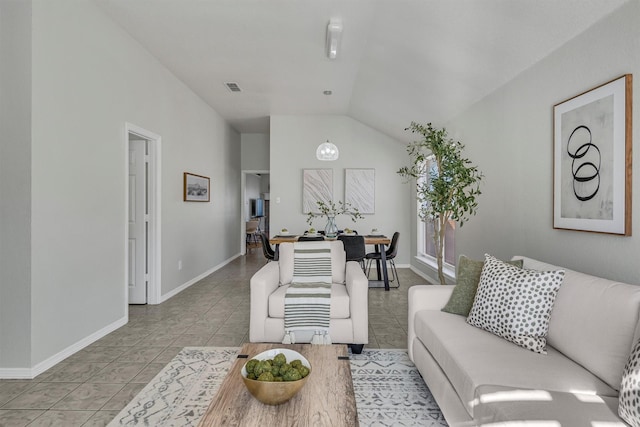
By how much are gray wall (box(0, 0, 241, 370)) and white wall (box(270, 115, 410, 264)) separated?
2454 millimetres

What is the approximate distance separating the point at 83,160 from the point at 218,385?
7.08 ft

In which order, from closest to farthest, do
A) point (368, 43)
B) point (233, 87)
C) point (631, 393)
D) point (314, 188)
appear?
point (631, 393), point (368, 43), point (233, 87), point (314, 188)

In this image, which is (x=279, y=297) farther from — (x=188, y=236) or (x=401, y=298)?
(x=188, y=236)

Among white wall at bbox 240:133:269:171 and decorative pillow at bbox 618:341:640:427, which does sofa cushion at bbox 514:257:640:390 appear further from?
white wall at bbox 240:133:269:171

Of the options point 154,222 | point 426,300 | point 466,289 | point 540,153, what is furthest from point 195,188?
point 540,153

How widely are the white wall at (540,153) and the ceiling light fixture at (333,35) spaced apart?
1.63 meters

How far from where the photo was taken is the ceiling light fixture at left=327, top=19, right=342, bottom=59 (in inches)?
126

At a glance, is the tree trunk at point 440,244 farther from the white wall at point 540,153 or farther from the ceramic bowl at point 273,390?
the ceramic bowl at point 273,390

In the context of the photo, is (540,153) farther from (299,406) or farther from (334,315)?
(299,406)

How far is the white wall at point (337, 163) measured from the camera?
6.45 meters

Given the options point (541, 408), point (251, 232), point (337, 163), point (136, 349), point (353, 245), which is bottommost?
point (136, 349)

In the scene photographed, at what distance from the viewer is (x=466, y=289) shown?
7.35 feet

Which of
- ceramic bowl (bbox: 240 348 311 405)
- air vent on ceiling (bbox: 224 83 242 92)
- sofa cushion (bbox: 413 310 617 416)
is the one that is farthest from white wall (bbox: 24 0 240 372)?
sofa cushion (bbox: 413 310 617 416)

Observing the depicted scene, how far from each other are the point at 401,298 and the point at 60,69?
13.7ft
